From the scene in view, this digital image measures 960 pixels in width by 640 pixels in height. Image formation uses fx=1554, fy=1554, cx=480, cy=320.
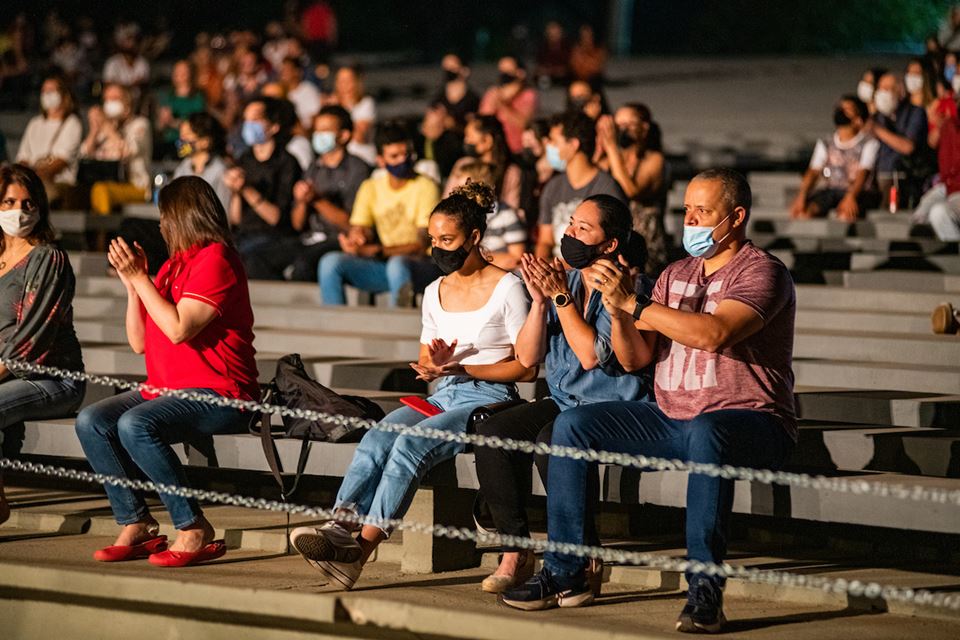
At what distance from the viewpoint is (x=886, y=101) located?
13.2 m

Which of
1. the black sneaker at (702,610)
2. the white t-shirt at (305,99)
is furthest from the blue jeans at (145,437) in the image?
the white t-shirt at (305,99)

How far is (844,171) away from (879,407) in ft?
16.9

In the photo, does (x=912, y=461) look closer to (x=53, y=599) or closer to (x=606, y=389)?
(x=606, y=389)

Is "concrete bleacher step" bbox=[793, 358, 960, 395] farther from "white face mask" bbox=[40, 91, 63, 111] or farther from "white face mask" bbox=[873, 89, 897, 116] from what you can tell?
"white face mask" bbox=[40, 91, 63, 111]

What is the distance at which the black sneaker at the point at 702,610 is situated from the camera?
545 cm

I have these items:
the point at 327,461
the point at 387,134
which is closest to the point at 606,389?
the point at 327,461

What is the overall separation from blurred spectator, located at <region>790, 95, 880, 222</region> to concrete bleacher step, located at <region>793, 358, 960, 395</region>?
3.77 meters

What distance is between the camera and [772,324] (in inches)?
230

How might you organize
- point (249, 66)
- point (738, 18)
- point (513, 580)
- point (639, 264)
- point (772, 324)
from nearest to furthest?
point (772, 324) < point (513, 580) < point (639, 264) < point (249, 66) < point (738, 18)

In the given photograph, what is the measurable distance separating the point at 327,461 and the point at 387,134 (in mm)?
3768

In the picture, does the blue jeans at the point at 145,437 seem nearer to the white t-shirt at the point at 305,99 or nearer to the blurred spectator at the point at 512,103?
the blurred spectator at the point at 512,103

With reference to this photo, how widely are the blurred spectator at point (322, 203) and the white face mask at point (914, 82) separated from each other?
5.15 m

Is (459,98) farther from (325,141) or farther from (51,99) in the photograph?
(51,99)

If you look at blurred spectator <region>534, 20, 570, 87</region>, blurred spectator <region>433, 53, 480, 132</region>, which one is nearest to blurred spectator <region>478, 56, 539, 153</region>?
Answer: blurred spectator <region>433, 53, 480, 132</region>
